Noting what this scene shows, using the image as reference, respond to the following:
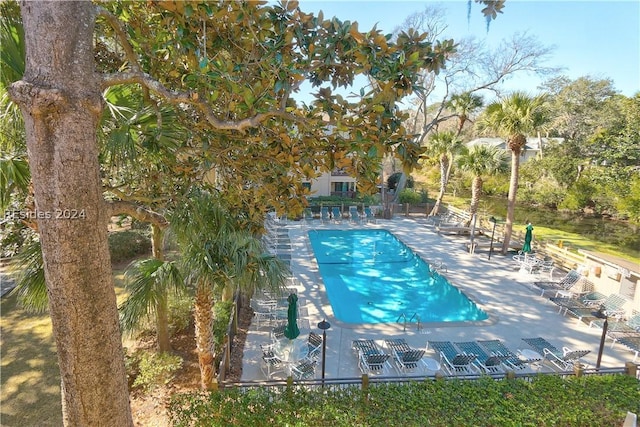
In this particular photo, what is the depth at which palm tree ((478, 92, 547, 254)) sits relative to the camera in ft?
46.9

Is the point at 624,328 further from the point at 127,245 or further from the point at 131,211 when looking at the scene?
the point at 127,245

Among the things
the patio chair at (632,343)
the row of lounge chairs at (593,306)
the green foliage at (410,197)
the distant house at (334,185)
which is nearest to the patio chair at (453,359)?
the row of lounge chairs at (593,306)

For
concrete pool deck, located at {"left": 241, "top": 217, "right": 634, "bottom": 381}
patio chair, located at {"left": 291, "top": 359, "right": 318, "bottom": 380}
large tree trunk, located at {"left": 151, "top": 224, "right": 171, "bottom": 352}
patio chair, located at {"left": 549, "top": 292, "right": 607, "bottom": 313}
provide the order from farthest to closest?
patio chair, located at {"left": 549, "top": 292, "right": 607, "bottom": 313} → concrete pool deck, located at {"left": 241, "top": 217, "right": 634, "bottom": 381} → patio chair, located at {"left": 291, "top": 359, "right": 318, "bottom": 380} → large tree trunk, located at {"left": 151, "top": 224, "right": 171, "bottom": 352}

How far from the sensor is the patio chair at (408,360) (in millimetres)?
7888

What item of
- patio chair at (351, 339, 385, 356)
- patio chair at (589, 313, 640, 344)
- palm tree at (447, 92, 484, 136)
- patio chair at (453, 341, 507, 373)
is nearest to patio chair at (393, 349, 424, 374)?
patio chair at (351, 339, 385, 356)

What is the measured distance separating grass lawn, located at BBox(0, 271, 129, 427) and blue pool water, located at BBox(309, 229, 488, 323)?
24.8 feet

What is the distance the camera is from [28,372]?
7441 millimetres

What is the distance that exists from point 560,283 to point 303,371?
33.0 ft

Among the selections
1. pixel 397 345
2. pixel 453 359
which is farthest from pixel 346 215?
pixel 453 359

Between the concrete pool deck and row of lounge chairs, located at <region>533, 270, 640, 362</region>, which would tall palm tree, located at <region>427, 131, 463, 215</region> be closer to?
the concrete pool deck

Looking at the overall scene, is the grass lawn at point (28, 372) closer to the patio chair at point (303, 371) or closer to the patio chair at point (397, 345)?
the patio chair at point (303, 371)

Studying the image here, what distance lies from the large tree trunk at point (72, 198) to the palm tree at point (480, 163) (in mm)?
18175

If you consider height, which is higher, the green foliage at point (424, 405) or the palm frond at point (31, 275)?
the palm frond at point (31, 275)

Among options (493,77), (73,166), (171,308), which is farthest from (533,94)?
(73,166)
